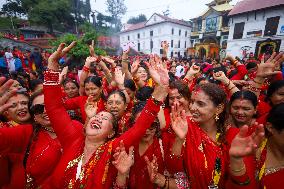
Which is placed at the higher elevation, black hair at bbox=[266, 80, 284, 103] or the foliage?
the foliage

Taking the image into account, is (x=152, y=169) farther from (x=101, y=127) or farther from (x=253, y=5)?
(x=253, y=5)

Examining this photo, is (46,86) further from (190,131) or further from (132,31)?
(132,31)

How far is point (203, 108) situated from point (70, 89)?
9.60 feet

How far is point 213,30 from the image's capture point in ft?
109

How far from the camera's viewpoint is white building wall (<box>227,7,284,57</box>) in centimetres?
2083

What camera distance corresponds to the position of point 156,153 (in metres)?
1.99

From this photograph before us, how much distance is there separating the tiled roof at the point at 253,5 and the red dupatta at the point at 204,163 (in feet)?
80.0

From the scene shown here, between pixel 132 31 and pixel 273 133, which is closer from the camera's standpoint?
pixel 273 133

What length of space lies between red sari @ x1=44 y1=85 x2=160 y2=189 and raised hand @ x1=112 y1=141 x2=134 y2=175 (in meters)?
0.06

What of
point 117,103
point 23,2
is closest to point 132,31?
point 23,2

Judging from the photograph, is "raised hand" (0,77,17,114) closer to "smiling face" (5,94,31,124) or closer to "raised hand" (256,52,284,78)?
"smiling face" (5,94,31,124)

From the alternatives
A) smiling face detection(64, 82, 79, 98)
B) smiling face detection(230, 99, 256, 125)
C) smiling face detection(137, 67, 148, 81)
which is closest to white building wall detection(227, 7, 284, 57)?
smiling face detection(137, 67, 148, 81)

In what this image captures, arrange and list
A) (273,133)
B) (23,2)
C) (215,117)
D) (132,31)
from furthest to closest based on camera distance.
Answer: (132,31) → (23,2) → (215,117) → (273,133)

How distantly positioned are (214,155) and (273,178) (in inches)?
18.0
